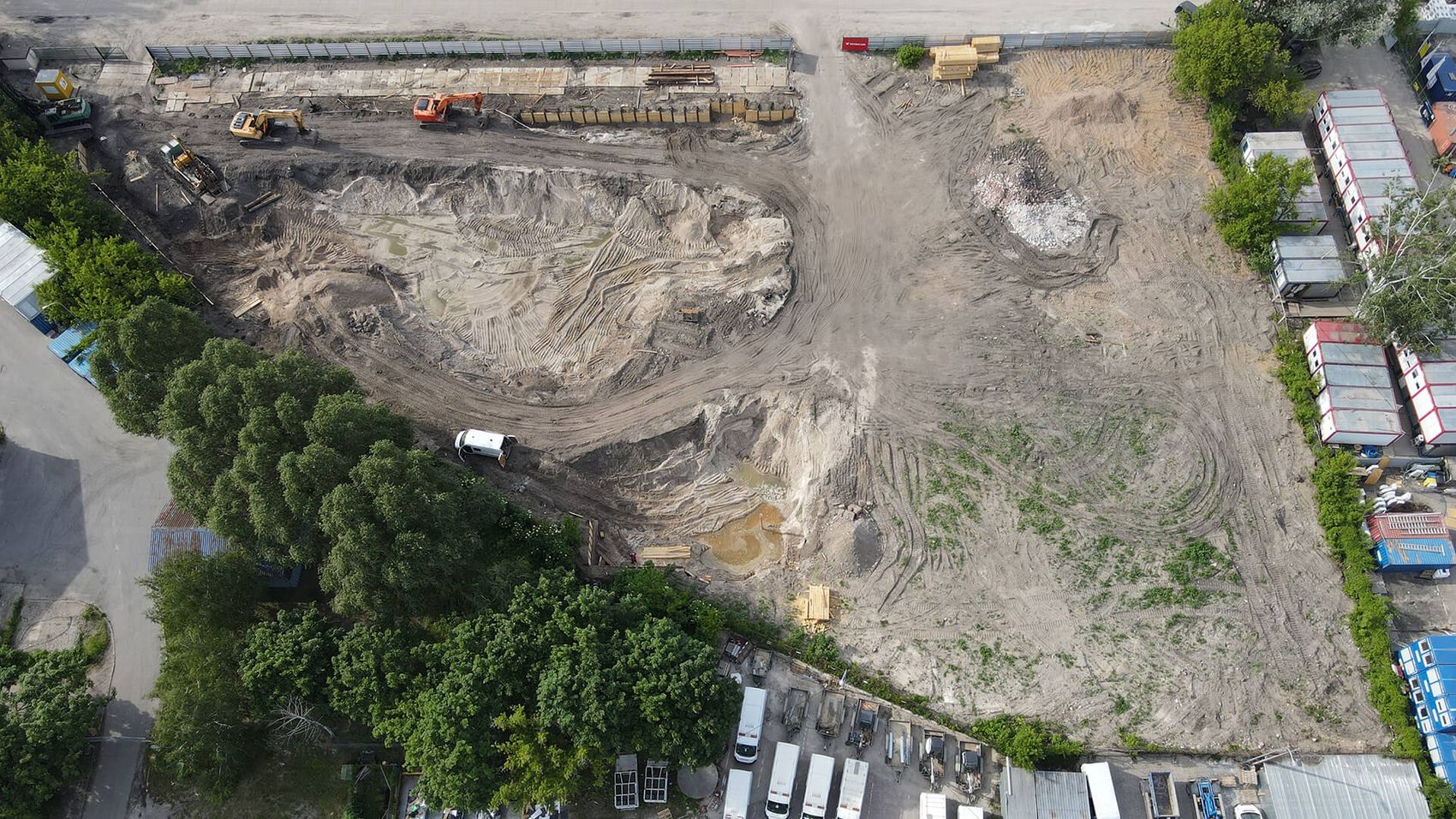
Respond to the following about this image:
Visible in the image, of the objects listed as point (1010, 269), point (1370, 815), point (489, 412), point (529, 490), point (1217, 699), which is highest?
point (1010, 269)

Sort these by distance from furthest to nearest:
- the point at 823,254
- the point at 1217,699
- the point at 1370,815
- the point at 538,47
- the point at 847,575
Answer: the point at 538,47, the point at 823,254, the point at 847,575, the point at 1217,699, the point at 1370,815

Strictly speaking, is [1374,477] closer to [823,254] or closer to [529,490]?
[823,254]

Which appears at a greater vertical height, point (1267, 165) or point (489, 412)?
point (1267, 165)

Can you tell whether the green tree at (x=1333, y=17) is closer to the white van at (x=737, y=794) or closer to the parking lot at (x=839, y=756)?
the parking lot at (x=839, y=756)

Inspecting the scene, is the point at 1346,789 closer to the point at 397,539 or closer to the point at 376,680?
the point at 376,680

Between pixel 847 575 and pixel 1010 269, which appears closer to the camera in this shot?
pixel 847 575

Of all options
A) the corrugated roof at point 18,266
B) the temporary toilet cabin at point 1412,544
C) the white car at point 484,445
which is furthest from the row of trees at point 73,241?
the temporary toilet cabin at point 1412,544

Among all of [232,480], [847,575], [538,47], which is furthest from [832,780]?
[538,47]

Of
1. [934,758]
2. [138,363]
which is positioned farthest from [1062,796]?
[138,363]

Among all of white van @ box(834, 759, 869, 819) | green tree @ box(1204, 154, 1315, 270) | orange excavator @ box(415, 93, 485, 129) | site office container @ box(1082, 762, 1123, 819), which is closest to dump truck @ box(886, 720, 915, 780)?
white van @ box(834, 759, 869, 819)
